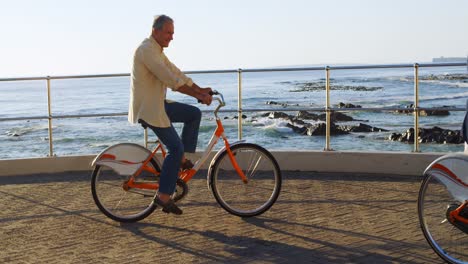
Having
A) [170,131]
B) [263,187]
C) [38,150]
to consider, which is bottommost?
[38,150]

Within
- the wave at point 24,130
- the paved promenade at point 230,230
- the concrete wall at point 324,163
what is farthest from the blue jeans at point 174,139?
the wave at point 24,130

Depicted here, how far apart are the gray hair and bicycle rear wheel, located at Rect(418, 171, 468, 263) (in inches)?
99.4

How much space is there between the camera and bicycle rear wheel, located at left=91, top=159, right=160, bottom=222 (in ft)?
21.0

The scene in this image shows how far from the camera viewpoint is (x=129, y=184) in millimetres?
6449

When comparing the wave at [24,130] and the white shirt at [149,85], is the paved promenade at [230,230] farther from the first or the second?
the wave at [24,130]

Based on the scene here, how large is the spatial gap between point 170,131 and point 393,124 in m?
26.0

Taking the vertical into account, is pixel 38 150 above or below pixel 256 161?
below

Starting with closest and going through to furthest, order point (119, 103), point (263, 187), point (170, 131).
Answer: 1. point (170, 131)
2. point (263, 187)
3. point (119, 103)

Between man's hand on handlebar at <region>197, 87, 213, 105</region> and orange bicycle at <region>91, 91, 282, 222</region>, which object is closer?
man's hand on handlebar at <region>197, 87, 213, 105</region>

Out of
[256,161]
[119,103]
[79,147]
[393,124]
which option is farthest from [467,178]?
[119,103]

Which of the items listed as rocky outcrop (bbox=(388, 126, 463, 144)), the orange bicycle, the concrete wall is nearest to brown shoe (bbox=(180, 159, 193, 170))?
the orange bicycle

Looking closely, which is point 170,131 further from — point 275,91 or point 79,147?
point 275,91

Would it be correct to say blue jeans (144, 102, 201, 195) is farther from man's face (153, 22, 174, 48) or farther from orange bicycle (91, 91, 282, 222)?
man's face (153, 22, 174, 48)

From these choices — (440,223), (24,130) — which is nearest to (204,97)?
(440,223)
